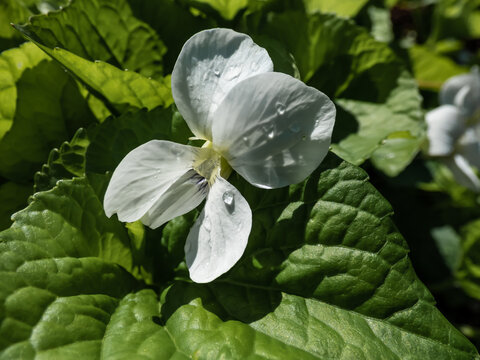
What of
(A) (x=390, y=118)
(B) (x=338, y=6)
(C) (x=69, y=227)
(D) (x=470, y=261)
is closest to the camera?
(C) (x=69, y=227)

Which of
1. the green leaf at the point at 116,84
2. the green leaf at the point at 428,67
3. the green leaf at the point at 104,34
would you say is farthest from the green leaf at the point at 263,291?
the green leaf at the point at 428,67

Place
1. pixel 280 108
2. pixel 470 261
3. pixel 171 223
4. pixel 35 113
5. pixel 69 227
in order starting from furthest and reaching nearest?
pixel 470 261
pixel 35 113
pixel 171 223
pixel 69 227
pixel 280 108

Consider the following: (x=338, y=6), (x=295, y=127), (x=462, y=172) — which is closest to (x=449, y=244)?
(x=462, y=172)

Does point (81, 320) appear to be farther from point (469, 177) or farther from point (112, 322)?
point (469, 177)

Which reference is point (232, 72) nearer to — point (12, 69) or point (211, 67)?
point (211, 67)

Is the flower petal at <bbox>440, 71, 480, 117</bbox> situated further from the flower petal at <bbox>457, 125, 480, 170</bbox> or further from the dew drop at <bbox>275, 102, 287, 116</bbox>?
the dew drop at <bbox>275, 102, 287, 116</bbox>

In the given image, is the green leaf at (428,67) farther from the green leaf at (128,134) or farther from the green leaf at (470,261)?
the green leaf at (128,134)
